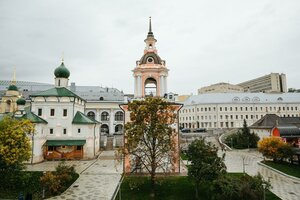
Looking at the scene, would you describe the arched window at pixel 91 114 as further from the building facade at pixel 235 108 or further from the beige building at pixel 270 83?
the beige building at pixel 270 83

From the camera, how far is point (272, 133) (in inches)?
1565

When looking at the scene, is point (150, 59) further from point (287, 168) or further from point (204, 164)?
point (287, 168)

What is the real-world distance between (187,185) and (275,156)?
629 inches

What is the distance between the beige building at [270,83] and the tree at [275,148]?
10341 centimetres

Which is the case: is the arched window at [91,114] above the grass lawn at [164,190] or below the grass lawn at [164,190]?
above

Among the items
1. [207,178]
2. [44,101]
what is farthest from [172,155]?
[44,101]

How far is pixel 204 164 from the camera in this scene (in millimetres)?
15883

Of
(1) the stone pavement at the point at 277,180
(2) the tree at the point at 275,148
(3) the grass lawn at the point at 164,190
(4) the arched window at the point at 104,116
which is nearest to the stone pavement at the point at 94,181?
(3) the grass lawn at the point at 164,190

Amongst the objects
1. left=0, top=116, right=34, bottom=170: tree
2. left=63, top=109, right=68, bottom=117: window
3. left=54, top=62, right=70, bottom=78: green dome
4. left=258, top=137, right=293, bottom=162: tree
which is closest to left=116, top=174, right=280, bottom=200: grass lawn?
left=0, top=116, right=34, bottom=170: tree

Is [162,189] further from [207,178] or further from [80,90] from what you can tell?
[80,90]

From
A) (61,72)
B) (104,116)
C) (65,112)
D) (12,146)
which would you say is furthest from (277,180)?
(104,116)

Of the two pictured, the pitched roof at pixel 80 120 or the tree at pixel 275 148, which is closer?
the tree at pixel 275 148

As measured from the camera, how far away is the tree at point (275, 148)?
28.2 m

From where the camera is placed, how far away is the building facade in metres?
74.4
